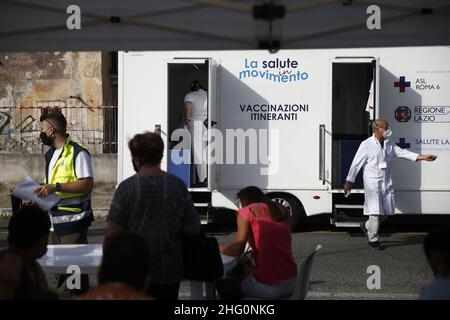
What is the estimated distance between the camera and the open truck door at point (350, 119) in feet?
37.9

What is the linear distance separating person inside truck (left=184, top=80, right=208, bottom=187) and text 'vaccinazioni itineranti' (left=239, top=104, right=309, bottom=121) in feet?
2.40

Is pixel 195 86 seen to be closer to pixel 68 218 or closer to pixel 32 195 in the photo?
pixel 68 218

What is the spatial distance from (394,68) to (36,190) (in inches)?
264

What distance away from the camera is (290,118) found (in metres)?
11.8

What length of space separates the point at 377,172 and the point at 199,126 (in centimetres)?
297

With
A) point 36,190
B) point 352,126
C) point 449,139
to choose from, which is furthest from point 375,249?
point 36,190

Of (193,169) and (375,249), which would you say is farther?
(193,169)

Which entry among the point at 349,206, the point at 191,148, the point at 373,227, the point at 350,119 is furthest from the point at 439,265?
the point at 350,119

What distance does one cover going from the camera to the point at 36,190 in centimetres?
668

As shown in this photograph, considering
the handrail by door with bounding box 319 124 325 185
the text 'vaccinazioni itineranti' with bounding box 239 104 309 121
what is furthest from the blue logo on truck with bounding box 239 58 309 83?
the handrail by door with bounding box 319 124 325 185

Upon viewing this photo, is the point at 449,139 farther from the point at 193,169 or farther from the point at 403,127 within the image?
the point at 193,169

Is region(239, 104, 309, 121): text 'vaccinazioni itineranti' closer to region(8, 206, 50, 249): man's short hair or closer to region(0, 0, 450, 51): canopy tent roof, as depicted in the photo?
region(0, 0, 450, 51): canopy tent roof

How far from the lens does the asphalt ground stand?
8.24 metres

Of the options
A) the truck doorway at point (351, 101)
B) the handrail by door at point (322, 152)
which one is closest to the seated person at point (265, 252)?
the handrail by door at point (322, 152)
